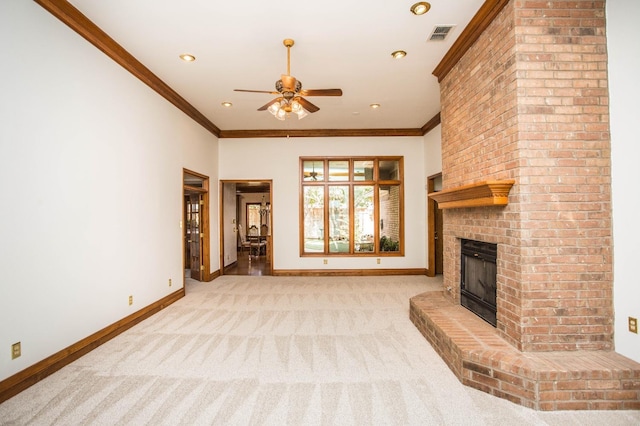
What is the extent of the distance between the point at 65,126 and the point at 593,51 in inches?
183

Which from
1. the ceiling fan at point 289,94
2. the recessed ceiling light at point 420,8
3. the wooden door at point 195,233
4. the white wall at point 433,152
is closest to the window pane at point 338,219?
the white wall at point 433,152

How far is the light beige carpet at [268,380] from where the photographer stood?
2045 mm

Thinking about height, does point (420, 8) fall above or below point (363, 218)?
above

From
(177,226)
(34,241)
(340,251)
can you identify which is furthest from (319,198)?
(34,241)

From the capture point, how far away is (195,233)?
21.2ft

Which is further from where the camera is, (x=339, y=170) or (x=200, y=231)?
(x=339, y=170)

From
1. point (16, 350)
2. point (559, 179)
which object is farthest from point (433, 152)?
point (16, 350)

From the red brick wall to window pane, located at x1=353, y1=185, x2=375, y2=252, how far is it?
173 inches

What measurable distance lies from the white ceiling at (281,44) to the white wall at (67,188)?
1.83 ft

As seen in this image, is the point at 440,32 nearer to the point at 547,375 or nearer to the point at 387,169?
the point at 547,375

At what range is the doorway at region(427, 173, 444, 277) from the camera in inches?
260

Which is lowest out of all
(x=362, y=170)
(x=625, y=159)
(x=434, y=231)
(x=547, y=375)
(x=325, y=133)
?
(x=547, y=375)

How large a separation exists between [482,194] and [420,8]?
184 centimetres

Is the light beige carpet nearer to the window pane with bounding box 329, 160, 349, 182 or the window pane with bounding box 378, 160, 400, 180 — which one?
the window pane with bounding box 329, 160, 349, 182
